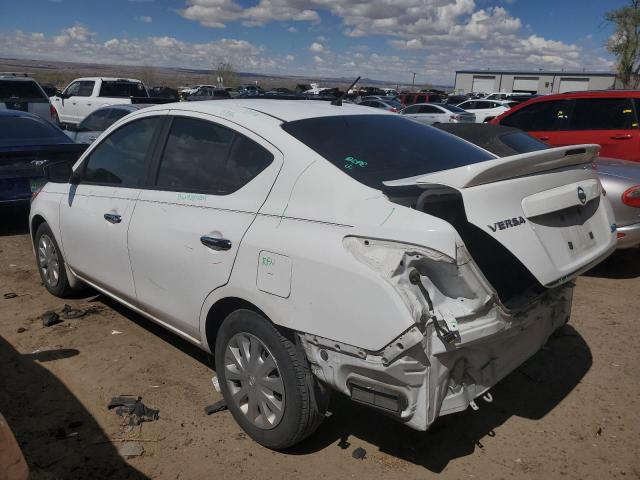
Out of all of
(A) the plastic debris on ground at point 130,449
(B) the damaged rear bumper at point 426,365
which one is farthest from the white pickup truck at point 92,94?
(B) the damaged rear bumper at point 426,365

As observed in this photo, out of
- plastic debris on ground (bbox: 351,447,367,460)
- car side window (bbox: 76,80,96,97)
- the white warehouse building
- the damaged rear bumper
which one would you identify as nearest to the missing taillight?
the damaged rear bumper

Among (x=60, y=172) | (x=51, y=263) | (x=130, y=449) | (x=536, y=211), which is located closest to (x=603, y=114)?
(x=536, y=211)

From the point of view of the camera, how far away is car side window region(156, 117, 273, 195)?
2.97 metres

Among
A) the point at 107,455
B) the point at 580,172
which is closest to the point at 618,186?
the point at 580,172

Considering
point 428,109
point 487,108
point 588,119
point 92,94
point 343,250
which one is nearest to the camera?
point 343,250

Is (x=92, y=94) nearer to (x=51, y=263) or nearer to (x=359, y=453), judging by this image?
(x=51, y=263)

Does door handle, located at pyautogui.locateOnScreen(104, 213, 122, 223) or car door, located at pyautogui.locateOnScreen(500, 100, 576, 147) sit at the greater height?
car door, located at pyautogui.locateOnScreen(500, 100, 576, 147)

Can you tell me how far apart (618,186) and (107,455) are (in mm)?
4933

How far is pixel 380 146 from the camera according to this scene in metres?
3.13

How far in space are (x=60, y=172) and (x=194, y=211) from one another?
1967 millimetres

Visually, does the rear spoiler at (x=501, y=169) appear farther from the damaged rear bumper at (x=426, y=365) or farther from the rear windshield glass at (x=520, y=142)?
the rear windshield glass at (x=520, y=142)

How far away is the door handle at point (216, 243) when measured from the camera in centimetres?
286

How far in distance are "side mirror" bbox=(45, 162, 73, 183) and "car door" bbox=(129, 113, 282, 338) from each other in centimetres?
128

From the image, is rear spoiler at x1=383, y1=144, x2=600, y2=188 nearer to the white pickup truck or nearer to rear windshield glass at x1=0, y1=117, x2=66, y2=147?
rear windshield glass at x1=0, y1=117, x2=66, y2=147
